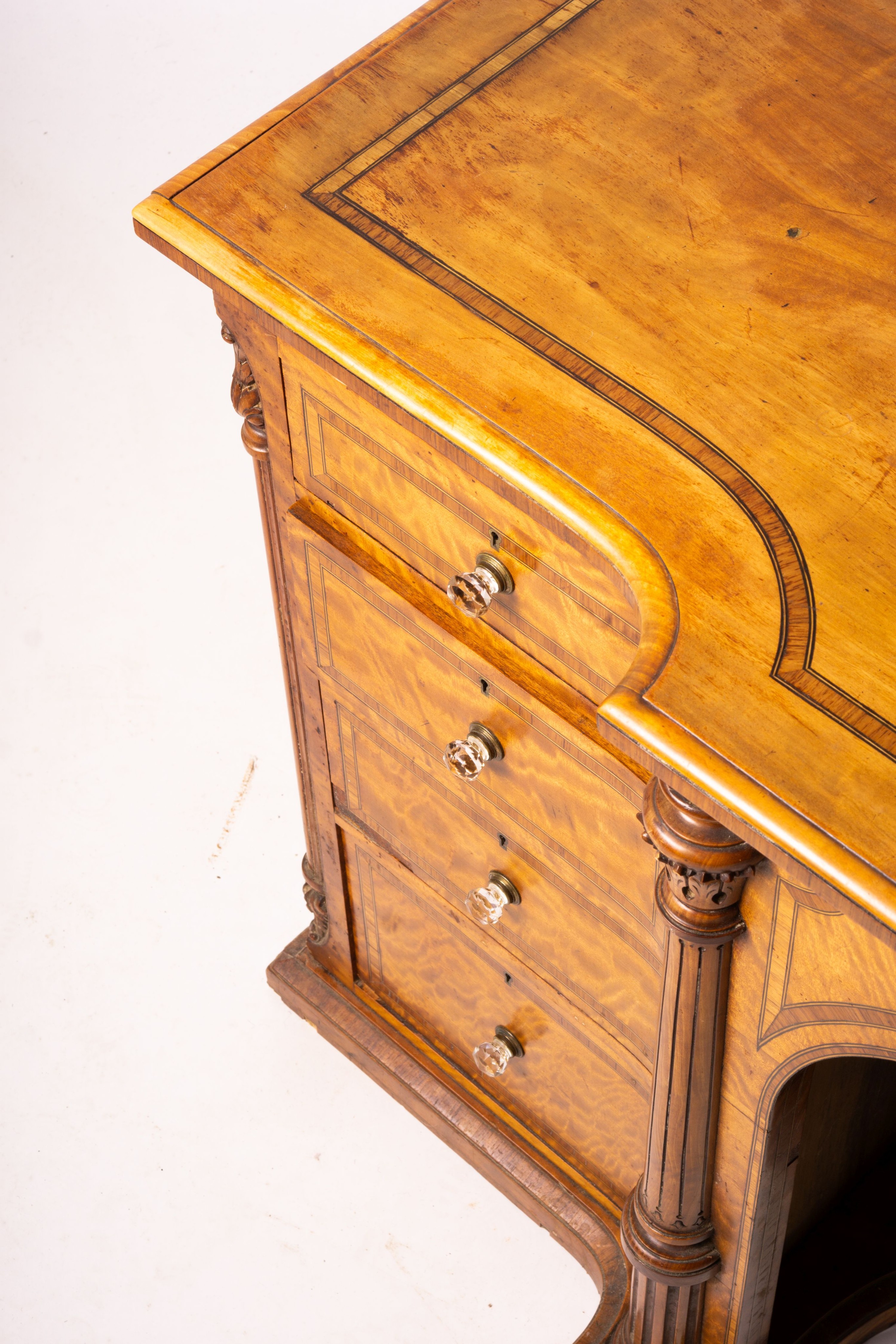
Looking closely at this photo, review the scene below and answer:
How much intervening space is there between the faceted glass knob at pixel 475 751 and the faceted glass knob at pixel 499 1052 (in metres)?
0.44

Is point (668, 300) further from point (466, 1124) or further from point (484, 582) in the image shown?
point (466, 1124)

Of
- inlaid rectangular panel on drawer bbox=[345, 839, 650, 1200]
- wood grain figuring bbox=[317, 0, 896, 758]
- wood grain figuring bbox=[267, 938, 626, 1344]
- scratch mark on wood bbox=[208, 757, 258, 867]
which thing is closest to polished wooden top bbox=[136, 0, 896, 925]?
wood grain figuring bbox=[317, 0, 896, 758]

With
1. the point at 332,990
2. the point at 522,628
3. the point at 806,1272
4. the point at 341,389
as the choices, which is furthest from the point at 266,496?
the point at 806,1272

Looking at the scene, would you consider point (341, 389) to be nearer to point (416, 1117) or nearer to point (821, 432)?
point (821, 432)

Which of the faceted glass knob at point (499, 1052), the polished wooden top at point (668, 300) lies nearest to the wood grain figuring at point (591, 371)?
the polished wooden top at point (668, 300)

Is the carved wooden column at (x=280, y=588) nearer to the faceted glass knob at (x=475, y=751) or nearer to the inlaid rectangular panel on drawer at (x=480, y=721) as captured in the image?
the inlaid rectangular panel on drawer at (x=480, y=721)

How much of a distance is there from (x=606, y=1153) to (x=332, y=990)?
0.46 meters

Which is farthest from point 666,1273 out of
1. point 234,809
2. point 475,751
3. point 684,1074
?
point 234,809

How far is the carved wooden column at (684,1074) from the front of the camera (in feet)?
4.42

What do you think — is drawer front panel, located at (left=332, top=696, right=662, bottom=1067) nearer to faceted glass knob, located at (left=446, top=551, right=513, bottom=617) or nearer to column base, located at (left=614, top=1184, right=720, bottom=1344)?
column base, located at (left=614, top=1184, right=720, bottom=1344)

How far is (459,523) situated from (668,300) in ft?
0.84

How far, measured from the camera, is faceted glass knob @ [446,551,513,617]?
151 centimetres

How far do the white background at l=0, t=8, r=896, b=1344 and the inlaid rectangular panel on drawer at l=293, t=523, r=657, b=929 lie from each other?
0.68m

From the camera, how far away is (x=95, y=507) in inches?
111
